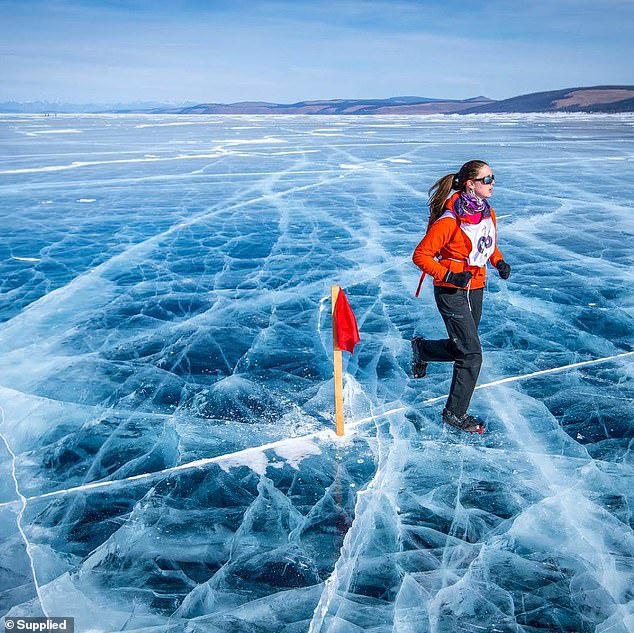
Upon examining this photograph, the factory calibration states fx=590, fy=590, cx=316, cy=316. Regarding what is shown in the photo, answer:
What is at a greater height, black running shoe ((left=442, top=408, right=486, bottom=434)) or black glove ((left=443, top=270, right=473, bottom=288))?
black glove ((left=443, top=270, right=473, bottom=288))

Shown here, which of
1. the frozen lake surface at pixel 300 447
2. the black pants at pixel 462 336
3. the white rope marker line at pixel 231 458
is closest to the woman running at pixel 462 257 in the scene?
the black pants at pixel 462 336

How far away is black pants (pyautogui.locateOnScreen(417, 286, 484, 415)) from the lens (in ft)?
10.5

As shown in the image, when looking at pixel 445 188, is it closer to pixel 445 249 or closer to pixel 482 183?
pixel 482 183

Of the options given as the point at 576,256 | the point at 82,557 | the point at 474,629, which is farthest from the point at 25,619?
the point at 576,256

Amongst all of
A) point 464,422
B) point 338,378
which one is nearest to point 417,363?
point 464,422

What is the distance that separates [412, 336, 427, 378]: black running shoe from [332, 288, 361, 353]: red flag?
76 cm

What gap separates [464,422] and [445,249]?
1034 millimetres

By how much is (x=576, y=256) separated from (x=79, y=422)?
593cm

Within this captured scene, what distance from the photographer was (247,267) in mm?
6918

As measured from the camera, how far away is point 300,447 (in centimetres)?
335

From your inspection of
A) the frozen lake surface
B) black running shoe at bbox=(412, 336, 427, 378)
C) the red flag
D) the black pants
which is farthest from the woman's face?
the frozen lake surface

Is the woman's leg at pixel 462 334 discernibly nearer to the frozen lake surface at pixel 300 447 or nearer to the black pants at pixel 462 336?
the black pants at pixel 462 336

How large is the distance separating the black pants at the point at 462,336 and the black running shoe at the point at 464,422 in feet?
0.10

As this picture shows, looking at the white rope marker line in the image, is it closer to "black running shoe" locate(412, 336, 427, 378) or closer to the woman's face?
"black running shoe" locate(412, 336, 427, 378)
